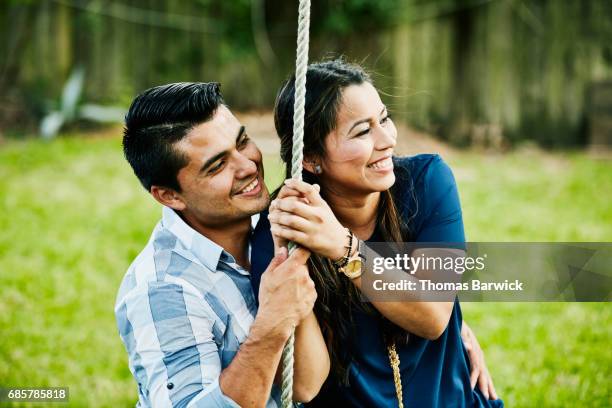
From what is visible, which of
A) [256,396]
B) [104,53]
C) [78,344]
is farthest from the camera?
[104,53]

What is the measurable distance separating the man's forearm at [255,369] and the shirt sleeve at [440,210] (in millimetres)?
548

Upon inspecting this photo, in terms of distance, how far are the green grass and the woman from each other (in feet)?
4.17

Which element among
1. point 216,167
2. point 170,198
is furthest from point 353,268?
point 170,198

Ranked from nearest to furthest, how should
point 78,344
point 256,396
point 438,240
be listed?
point 256,396
point 438,240
point 78,344

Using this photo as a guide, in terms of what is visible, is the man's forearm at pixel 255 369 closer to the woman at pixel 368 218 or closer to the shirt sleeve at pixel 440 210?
the woman at pixel 368 218

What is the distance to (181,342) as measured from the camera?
1.62m

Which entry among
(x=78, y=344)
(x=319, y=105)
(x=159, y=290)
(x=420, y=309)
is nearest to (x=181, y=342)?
(x=159, y=290)

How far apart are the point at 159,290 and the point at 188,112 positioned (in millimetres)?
523

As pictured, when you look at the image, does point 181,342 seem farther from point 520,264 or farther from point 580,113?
point 580,113

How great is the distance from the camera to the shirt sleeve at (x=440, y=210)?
6.09ft

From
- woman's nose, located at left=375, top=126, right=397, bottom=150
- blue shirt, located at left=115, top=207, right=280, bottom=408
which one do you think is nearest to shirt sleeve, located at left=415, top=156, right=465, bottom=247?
woman's nose, located at left=375, top=126, right=397, bottom=150

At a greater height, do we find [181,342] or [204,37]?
[204,37]

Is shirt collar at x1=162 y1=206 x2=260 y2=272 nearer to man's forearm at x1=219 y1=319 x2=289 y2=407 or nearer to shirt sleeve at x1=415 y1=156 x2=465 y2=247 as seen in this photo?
man's forearm at x1=219 y1=319 x2=289 y2=407

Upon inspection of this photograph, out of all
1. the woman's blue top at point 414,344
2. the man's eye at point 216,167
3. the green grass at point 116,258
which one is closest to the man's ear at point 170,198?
the man's eye at point 216,167
